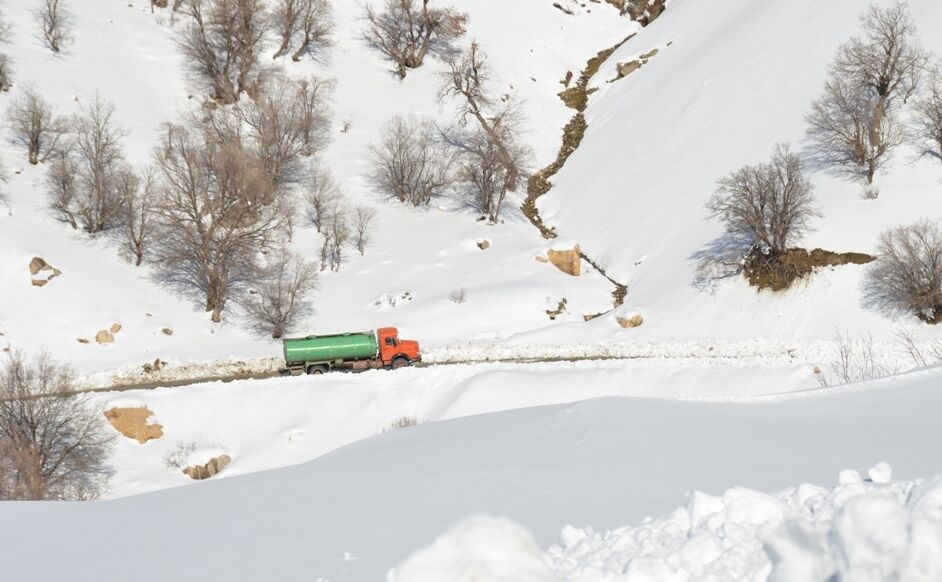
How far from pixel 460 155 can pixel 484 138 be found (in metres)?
2.14

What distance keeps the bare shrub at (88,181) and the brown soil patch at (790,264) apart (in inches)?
1372

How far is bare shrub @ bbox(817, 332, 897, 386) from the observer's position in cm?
2658

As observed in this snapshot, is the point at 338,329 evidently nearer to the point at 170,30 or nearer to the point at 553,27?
the point at 170,30

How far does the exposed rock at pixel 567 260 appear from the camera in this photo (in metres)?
45.6

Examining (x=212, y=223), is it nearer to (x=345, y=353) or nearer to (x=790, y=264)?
(x=345, y=353)

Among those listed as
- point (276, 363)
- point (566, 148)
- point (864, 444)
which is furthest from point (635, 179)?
point (864, 444)

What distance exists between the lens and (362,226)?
49031 millimetres

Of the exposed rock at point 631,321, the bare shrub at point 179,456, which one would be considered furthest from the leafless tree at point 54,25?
the exposed rock at point 631,321

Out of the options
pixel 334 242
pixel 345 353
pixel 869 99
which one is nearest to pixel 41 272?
pixel 334 242

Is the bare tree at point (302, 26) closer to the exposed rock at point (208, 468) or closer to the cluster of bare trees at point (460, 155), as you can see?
the cluster of bare trees at point (460, 155)

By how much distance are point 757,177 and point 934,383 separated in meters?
26.7

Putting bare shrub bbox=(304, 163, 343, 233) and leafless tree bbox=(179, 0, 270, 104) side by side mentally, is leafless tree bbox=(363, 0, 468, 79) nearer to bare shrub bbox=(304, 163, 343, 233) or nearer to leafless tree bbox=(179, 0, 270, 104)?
leafless tree bbox=(179, 0, 270, 104)

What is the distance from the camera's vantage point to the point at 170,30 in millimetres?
63969

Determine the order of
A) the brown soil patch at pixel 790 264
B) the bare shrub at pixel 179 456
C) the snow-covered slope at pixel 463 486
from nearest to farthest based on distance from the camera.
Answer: the snow-covered slope at pixel 463 486, the bare shrub at pixel 179 456, the brown soil patch at pixel 790 264
